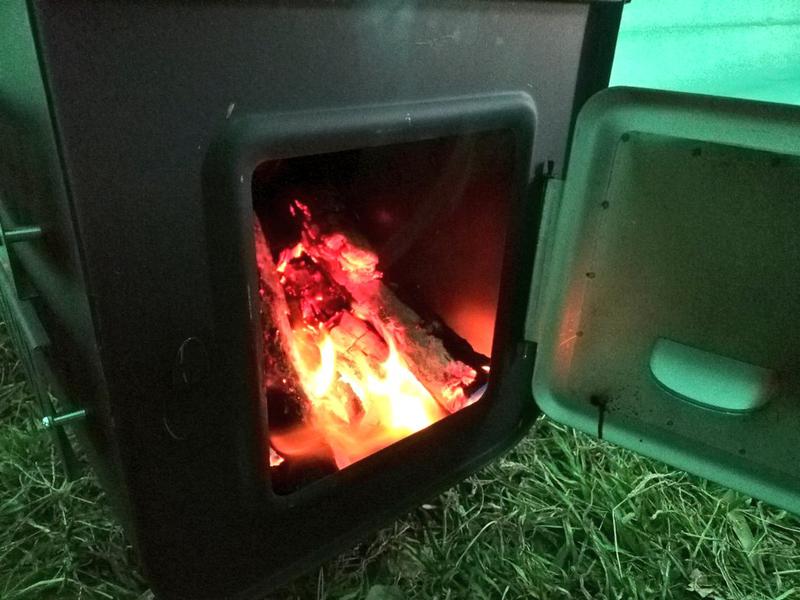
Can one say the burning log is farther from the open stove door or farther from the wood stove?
the open stove door

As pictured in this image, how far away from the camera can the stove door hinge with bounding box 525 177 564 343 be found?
0.73 meters

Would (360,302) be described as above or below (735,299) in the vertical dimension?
below

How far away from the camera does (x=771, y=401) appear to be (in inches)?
26.0

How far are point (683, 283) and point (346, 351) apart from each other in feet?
1.34

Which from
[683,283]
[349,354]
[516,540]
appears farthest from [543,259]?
[516,540]

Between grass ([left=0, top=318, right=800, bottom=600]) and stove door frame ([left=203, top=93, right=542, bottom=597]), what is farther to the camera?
grass ([left=0, top=318, right=800, bottom=600])

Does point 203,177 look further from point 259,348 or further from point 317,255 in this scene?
point 317,255

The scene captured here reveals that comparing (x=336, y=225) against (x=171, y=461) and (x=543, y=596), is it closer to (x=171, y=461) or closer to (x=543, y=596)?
(x=171, y=461)

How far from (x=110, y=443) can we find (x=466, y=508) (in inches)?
20.4

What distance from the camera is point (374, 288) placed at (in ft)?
2.96

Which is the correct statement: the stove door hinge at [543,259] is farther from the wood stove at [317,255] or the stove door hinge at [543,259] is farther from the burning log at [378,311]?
the burning log at [378,311]

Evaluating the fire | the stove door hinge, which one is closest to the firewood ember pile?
the fire

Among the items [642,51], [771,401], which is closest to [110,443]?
[771,401]

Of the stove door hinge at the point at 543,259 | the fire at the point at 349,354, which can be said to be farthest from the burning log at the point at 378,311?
the stove door hinge at the point at 543,259
